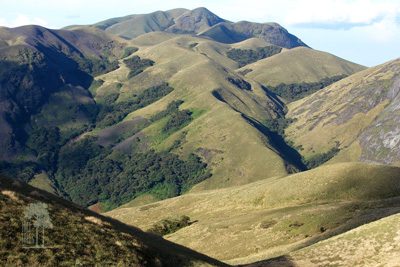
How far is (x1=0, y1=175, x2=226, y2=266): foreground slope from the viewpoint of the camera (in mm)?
29656

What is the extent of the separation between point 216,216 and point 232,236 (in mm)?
31172

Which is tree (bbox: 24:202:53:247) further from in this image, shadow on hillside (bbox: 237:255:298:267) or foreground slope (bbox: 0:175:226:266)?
shadow on hillside (bbox: 237:255:298:267)

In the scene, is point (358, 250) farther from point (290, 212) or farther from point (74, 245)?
point (290, 212)

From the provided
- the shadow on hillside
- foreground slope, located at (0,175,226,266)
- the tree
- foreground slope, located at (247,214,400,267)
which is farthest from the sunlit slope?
the tree

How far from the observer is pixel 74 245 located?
32938mm

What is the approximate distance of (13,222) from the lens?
32438 millimetres

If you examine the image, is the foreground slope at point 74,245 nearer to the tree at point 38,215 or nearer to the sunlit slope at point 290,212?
the tree at point 38,215

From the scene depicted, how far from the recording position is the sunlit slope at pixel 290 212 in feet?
231

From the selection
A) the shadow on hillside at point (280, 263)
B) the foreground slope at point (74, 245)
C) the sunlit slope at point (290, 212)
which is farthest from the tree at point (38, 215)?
the sunlit slope at point (290, 212)

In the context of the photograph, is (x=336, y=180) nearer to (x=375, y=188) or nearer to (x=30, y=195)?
(x=375, y=188)

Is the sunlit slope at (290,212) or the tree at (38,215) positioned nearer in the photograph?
the tree at (38,215)

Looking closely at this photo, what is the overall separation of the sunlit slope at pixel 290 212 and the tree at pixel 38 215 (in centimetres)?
3858

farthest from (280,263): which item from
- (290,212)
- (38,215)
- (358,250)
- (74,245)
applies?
(290,212)

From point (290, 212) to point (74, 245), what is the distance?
210 ft
